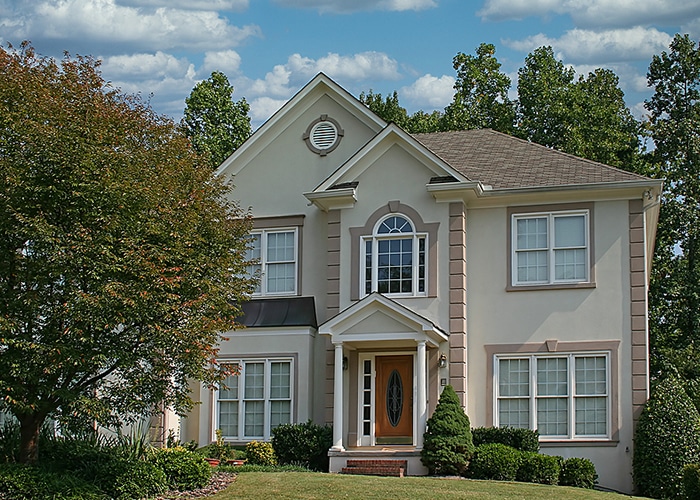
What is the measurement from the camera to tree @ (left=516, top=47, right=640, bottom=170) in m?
36.2

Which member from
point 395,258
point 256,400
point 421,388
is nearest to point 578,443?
point 421,388

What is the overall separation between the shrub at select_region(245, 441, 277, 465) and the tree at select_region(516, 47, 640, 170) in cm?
1867

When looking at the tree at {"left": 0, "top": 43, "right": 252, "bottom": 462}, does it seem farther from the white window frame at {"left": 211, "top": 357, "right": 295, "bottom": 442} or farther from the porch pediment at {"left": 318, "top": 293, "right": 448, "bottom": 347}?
the white window frame at {"left": 211, "top": 357, "right": 295, "bottom": 442}

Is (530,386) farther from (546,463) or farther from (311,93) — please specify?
(311,93)

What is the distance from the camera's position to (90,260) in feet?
54.1

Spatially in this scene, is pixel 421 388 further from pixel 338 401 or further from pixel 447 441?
pixel 338 401

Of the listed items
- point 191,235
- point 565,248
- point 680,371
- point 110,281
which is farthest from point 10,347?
point 680,371

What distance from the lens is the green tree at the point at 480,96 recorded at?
128 feet

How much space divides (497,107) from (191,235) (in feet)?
78.3

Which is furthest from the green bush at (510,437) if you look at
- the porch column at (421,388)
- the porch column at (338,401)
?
the porch column at (338,401)

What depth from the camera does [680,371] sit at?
31734mm

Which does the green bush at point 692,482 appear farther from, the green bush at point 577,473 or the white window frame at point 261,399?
the white window frame at point 261,399

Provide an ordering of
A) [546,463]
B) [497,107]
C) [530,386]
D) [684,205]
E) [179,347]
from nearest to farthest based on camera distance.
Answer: [179,347] < [546,463] < [530,386] < [684,205] < [497,107]

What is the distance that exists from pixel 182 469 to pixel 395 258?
8.70 meters
